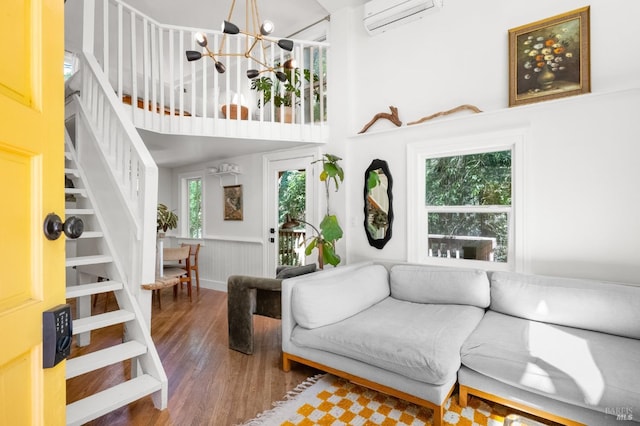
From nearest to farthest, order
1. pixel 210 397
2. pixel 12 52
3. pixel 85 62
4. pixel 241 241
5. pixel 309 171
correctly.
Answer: pixel 12 52 → pixel 210 397 → pixel 85 62 → pixel 309 171 → pixel 241 241

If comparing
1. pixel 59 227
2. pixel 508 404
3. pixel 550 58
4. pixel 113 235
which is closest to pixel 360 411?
pixel 508 404

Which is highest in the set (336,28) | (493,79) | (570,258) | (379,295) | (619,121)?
(336,28)

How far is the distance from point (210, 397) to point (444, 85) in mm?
3370

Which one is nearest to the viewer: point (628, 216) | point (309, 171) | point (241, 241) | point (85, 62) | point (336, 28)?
point (628, 216)

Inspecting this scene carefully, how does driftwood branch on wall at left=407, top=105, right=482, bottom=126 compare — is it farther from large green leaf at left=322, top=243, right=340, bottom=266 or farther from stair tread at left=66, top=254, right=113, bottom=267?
stair tread at left=66, top=254, right=113, bottom=267

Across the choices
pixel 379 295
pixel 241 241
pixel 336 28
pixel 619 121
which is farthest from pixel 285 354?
pixel 336 28

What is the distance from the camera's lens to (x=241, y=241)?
5.06m

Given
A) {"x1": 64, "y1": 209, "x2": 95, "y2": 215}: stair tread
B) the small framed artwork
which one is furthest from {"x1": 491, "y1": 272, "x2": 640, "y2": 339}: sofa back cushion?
the small framed artwork

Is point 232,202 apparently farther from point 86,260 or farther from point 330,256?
point 86,260

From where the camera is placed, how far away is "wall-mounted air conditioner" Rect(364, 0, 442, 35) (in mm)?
3176

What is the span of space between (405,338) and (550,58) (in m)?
2.59

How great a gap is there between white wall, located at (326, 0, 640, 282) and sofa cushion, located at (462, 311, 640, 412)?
2.61 feet

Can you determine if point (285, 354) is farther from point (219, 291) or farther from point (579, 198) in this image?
point (219, 291)

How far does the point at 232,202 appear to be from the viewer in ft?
17.2
